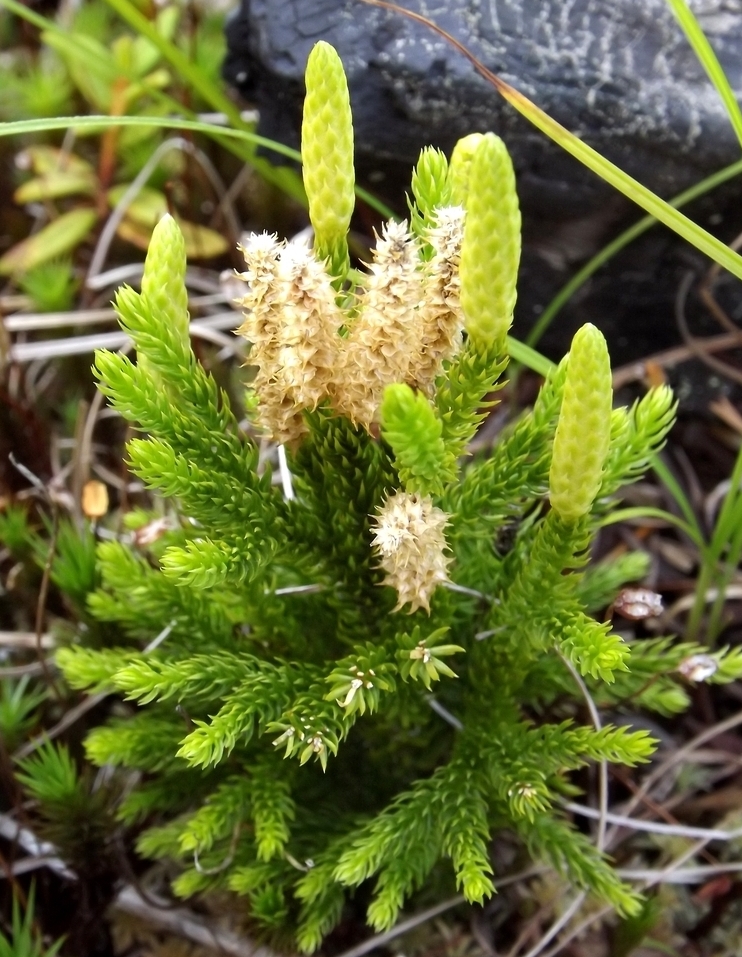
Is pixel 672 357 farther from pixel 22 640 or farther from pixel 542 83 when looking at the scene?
pixel 22 640

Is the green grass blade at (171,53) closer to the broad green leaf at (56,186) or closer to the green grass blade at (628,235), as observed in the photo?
the broad green leaf at (56,186)

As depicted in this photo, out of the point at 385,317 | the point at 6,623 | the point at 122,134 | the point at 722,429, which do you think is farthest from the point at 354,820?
the point at 122,134

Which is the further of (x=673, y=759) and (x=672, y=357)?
(x=672, y=357)

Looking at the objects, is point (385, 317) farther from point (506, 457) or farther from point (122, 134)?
point (122, 134)

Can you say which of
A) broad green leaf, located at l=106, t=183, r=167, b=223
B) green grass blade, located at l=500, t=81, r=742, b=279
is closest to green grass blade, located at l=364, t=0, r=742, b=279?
green grass blade, located at l=500, t=81, r=742, b=279

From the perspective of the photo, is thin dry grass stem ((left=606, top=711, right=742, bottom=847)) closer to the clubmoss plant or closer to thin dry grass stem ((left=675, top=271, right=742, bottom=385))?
the clubmoss plant

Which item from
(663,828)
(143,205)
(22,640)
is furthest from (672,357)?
(22,640)
